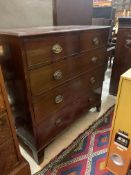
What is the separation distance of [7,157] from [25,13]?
1076 millimetres

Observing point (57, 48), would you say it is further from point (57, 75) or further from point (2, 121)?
point (2, 121)

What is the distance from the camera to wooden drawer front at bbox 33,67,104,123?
3.28 ft

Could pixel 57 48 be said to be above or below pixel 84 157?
above

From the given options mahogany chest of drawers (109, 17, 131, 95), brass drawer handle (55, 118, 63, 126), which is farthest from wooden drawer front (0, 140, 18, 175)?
mahogany chest of drawers (109, 17, 131, 95)

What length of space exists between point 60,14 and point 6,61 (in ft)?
2.88

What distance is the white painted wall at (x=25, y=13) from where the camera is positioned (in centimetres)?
112

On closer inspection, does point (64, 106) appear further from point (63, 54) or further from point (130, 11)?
point (130, 11)

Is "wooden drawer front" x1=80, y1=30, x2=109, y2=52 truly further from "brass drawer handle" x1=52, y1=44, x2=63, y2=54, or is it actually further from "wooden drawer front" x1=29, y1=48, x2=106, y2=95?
"brass drawer handle" x1=52, y1=44, x2=63, y2=54

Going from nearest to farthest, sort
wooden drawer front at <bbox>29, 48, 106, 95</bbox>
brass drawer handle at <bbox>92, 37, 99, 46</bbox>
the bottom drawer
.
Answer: wooden drawer front at <bbox>29, 48, 106, 95</bbox>
the bottom drawer
brass drawer handle at <bbox>92, 37, 99, 46</bbox>

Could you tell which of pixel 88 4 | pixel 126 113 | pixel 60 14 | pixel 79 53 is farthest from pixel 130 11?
pixel 126 113

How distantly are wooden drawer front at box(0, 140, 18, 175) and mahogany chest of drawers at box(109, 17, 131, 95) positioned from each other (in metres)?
1.64

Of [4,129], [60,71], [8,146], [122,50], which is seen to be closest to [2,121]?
[4,129]

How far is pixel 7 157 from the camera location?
91cm

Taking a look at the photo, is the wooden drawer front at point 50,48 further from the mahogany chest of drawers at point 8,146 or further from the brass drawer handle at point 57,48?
the mahogany chest of drawers at point 8,146
